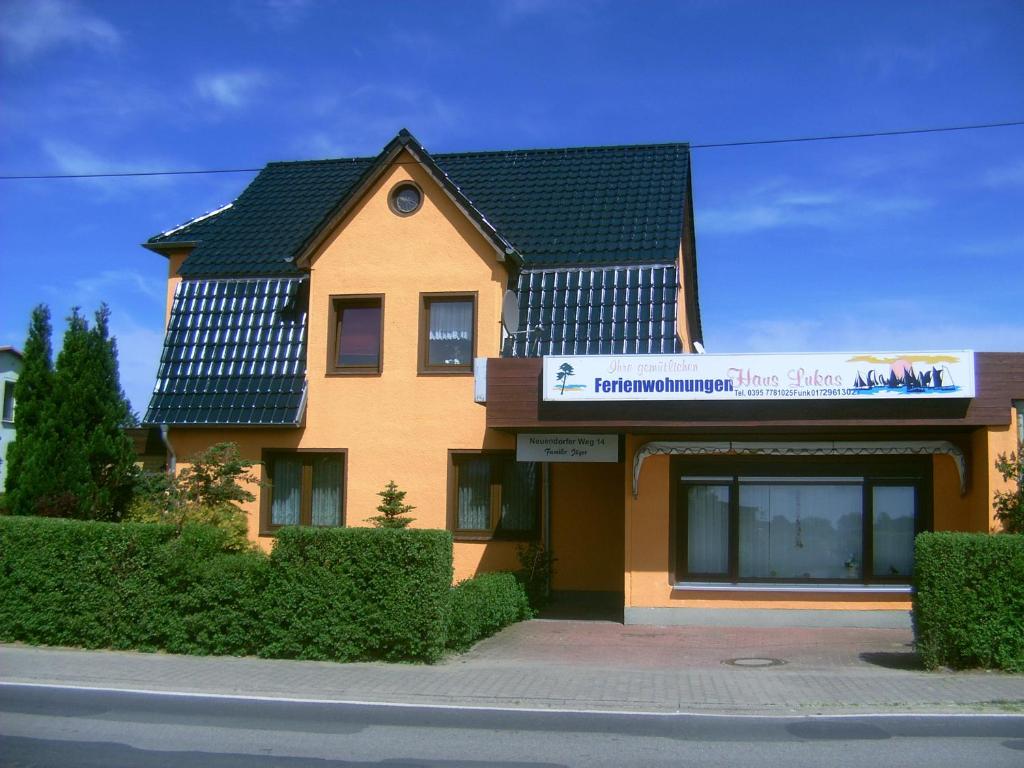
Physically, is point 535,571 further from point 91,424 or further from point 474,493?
point 91,424

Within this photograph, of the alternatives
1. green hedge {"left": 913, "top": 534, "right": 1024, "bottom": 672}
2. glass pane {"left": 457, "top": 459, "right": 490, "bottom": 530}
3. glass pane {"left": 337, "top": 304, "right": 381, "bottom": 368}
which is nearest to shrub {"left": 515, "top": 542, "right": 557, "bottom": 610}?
glass pane {"left": 457, "top": 459, "right": 490, "bottom": 530}

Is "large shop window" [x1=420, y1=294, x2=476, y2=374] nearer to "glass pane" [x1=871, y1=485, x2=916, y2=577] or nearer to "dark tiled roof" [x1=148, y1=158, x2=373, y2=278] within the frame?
"dark tiled roof" [x1=148, y1=158, x2=373, y2=278]

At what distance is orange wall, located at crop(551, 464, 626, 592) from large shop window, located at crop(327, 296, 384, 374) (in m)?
3.97

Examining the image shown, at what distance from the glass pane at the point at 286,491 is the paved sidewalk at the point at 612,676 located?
A: 230 inches

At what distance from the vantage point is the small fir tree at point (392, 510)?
57.6 ft

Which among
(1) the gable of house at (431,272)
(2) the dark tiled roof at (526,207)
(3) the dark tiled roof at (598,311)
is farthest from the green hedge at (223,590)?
(2) the dark tiled roof at (526,207)

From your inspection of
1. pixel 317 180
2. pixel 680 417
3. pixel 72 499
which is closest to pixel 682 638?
pixel 680 417

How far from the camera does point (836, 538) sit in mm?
17531

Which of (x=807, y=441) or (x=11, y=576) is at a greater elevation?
(x=807, y=441)

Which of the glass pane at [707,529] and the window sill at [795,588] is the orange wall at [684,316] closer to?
the glass pane at [707,529]

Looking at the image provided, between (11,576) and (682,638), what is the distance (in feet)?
30.8

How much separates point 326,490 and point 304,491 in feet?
1.31

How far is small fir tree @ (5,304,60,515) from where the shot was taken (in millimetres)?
16859

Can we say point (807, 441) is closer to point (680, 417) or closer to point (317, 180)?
point (680, 417)
